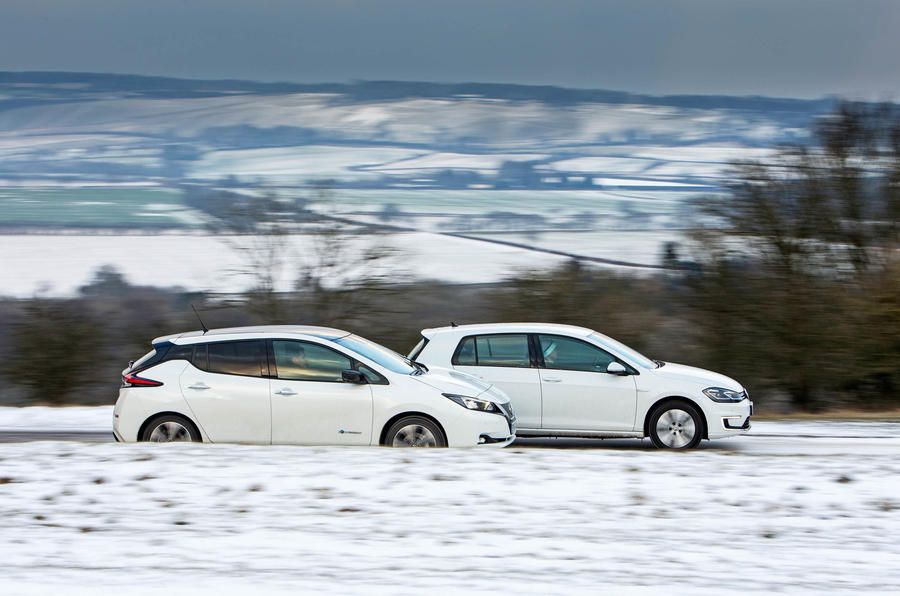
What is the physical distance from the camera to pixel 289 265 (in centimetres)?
2442

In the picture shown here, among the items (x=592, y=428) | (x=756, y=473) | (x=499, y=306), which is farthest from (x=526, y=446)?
(x=499, y=306)

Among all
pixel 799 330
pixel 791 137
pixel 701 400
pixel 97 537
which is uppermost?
pixel 791 137

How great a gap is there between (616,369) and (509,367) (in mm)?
1192

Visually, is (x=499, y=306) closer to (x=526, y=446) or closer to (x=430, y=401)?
(x=526, y=446)

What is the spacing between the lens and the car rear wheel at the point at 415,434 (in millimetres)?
Answer: 10227

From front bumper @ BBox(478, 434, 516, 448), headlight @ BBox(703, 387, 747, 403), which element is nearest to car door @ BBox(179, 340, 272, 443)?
front bumper @ BBox(478, 434, 516, 448)

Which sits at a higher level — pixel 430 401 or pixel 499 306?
pixel 499 306

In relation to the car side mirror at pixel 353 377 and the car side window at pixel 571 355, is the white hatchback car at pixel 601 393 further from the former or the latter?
the car side mirror at pixel 353 377

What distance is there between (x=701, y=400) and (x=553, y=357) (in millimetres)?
1694

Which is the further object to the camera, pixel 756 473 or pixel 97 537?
pixel 756 473

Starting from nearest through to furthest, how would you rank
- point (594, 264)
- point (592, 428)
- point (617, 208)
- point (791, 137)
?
point (592, 428)
point (594, 264)
point (791, 137)
point (617, 208)

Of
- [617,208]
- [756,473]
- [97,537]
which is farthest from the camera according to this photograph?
[617,208]

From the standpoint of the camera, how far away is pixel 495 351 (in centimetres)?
1191

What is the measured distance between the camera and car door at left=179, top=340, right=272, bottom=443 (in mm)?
10328
